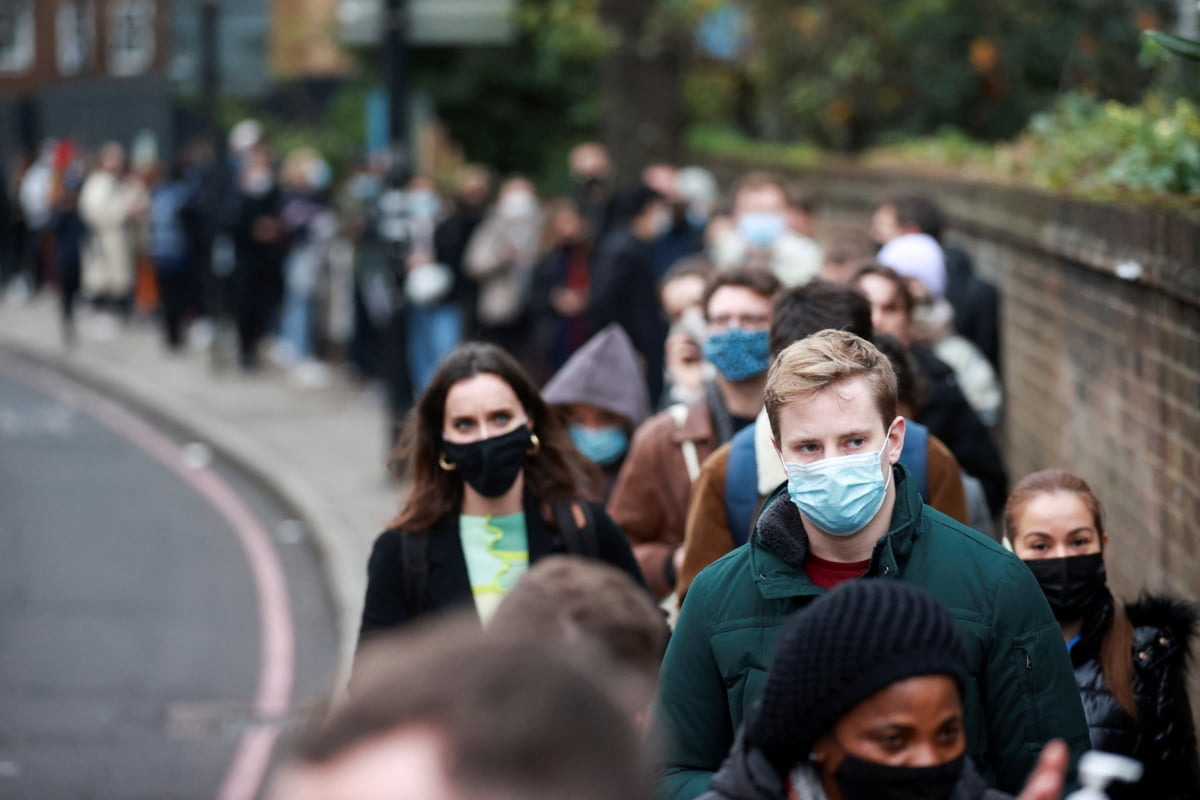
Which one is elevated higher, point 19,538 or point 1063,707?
point 1063,707

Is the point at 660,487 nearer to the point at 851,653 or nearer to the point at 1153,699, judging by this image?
the point at 1153,699

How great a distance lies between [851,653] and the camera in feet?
9.02

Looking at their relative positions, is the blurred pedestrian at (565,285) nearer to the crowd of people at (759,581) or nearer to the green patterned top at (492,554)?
the crowd of people at (759,581)

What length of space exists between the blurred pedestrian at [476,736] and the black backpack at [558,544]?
327 centimetres

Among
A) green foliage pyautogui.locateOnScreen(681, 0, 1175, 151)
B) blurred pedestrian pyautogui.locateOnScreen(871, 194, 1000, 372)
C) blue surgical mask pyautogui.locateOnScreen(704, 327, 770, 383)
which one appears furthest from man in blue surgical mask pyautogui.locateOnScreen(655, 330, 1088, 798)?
green foliage pyautogui.locateOnScreen(681, 0, 1175, 151)

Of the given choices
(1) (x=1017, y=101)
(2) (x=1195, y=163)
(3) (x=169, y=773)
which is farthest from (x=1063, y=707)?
(1) (x=1017, y=101)

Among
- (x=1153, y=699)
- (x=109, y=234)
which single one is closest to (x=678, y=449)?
(x=1153, y=699)

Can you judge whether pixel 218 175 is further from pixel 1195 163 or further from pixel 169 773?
pixel 1195 163

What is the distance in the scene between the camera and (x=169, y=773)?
8016 mm

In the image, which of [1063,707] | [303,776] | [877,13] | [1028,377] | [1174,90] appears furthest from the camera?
[877,13]

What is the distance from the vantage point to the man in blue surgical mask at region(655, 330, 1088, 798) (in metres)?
3.52

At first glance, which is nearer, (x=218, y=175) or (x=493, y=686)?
(x=493, y=686)

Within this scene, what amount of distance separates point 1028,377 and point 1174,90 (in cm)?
224

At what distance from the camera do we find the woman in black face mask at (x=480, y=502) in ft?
16.4
